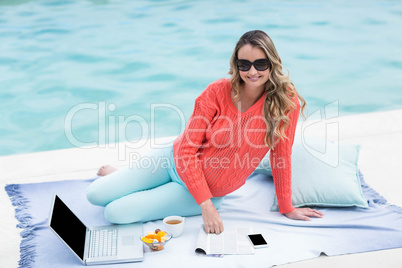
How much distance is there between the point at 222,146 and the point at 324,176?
0.74 m

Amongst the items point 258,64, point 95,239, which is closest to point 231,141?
point 258,64

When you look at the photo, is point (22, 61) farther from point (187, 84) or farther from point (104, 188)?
point (104, 188)

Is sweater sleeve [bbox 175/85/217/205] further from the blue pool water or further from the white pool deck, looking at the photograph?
the blue pool water

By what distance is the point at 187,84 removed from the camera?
19.8ft

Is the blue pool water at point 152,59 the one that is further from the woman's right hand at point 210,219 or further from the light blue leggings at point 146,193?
the woman's right hand at point 210,219

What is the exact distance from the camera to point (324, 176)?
294cm

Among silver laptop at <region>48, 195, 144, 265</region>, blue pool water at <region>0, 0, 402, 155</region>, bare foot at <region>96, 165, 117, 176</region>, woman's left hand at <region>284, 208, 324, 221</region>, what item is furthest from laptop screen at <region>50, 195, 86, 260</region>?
blue pool water at <region>0, 0, 402, 155</region>

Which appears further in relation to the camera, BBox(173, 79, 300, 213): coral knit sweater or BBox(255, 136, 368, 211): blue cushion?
BBox(255, 136, 368, 211): blue cushion

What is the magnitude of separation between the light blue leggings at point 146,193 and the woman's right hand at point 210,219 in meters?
0.18

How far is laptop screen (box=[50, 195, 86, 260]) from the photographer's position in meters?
2.30

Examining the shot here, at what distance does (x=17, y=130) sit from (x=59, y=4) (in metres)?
3.88

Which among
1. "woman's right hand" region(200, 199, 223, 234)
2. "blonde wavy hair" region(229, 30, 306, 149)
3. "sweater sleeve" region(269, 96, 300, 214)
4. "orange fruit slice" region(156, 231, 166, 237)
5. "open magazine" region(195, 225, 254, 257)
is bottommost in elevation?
"open magazine" region(195, 225, 254, 257)

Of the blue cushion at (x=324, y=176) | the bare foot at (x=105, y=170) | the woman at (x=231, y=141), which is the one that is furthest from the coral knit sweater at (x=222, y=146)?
the bare foot at (x=105, y=170)

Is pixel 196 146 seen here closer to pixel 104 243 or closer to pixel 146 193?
pixel 146 193
